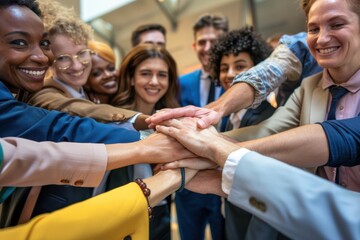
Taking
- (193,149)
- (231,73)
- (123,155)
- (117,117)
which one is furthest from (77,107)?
(231,73)

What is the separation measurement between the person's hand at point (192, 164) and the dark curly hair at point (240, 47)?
0.90 meters

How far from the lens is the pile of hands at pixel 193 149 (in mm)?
1058

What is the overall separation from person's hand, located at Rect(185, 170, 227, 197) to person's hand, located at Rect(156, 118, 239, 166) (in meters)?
0.08

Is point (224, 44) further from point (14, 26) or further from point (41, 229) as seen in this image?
point (41, 229)

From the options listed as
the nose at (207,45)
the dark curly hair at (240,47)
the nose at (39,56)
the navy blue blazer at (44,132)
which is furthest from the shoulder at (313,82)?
the nose at (207,45)

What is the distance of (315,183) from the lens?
74 cm

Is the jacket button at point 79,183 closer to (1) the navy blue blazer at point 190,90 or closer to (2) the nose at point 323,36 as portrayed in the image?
(2) the nose at point 323,36

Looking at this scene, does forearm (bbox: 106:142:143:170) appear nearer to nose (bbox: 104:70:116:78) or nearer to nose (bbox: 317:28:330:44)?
nose (bbox: 317:28:330:44)

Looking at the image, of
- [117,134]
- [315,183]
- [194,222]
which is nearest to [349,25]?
[315,183]

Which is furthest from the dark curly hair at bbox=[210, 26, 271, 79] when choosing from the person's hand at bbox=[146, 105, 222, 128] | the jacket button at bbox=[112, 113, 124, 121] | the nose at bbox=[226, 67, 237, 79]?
the jacket button at bbox=[112, 113, 124, 121]

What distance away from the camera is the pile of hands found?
106 cm

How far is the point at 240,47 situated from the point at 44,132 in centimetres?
122

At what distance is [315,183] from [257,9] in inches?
204

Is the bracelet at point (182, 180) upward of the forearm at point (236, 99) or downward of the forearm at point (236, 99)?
downward
